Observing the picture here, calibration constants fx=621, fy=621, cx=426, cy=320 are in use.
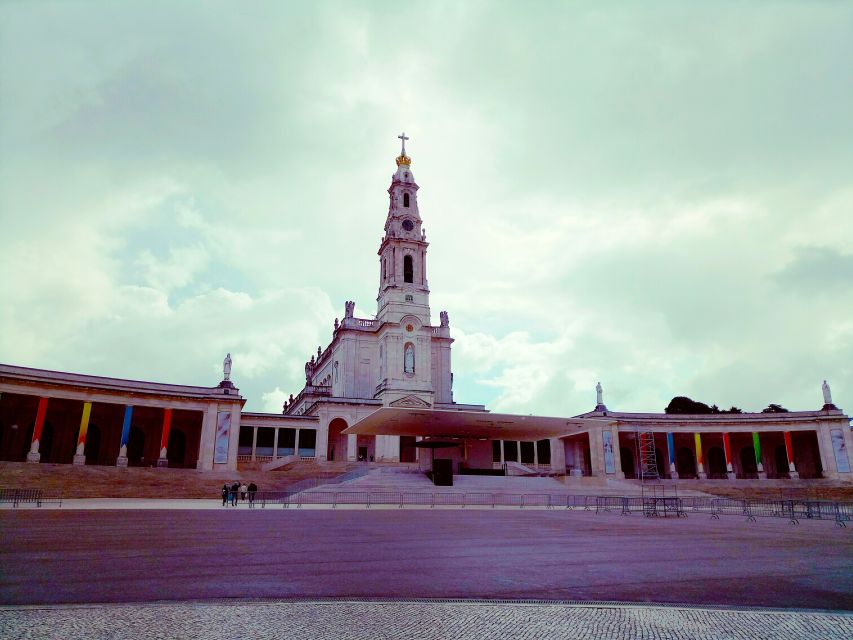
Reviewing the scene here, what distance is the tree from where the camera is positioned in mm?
95938

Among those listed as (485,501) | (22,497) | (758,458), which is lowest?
(485,501)

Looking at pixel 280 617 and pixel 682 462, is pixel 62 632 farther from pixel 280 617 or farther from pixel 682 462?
pixel 682 462

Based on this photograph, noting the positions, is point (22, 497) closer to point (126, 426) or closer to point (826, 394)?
point (126, 426)

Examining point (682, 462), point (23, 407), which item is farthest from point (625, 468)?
point (23, 407)

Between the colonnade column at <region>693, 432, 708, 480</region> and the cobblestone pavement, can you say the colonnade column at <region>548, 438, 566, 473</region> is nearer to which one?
the colonnade column at <region>693, 432, 708, 480</region>

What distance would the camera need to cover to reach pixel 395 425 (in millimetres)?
52625

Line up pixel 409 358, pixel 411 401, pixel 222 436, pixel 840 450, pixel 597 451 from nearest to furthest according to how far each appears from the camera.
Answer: pixel 222 436 < pixel 840 450 < pixel 597 451 < pixel 411 401 < pixel 409 358

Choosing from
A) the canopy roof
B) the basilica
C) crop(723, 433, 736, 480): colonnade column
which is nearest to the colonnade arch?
the basilica

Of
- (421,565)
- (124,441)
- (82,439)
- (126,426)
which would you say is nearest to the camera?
(421,565)

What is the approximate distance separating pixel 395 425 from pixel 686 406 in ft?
202

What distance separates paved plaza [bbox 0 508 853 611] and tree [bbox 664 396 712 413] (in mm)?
83894

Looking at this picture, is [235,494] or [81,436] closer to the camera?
[235,494]

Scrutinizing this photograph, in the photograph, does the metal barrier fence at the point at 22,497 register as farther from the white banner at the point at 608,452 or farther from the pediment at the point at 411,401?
the white banner at the point at 608,452

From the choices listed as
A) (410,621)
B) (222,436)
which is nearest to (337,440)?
(222,436)
